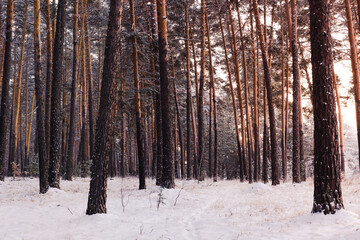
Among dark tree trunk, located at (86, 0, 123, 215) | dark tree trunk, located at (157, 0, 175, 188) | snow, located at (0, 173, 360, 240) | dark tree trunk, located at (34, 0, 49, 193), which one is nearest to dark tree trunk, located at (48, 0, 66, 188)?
dark tree trunk, located at (34, 0, 49, 193)

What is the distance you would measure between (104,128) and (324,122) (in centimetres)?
453

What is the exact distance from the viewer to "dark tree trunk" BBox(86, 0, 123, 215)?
634 centimetres

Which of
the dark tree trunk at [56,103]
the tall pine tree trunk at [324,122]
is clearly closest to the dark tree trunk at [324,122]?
the tall pine tree trunk at [324,122]

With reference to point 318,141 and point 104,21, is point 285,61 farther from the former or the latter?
point 318,141

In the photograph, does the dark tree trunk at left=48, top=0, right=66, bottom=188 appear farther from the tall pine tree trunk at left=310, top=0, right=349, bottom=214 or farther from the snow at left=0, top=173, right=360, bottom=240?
the tall pine tree trunk at left=310, top=0, right=349, bottom=214

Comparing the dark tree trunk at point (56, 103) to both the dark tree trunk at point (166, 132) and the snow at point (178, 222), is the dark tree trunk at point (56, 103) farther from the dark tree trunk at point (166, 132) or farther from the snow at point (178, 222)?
the dark tree trunk at point (166, 132)

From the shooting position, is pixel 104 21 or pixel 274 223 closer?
pixel 274 223

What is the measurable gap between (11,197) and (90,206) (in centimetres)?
510

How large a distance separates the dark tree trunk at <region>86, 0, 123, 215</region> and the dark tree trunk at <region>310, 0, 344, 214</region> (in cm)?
424

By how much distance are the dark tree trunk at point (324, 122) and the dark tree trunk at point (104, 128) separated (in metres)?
4.24

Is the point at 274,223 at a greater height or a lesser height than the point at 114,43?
lesser

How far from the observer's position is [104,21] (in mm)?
18516

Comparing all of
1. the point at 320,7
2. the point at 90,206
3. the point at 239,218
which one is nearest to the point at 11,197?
the point at 90,206

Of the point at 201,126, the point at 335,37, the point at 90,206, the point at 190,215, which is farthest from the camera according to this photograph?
the point at 201,126
